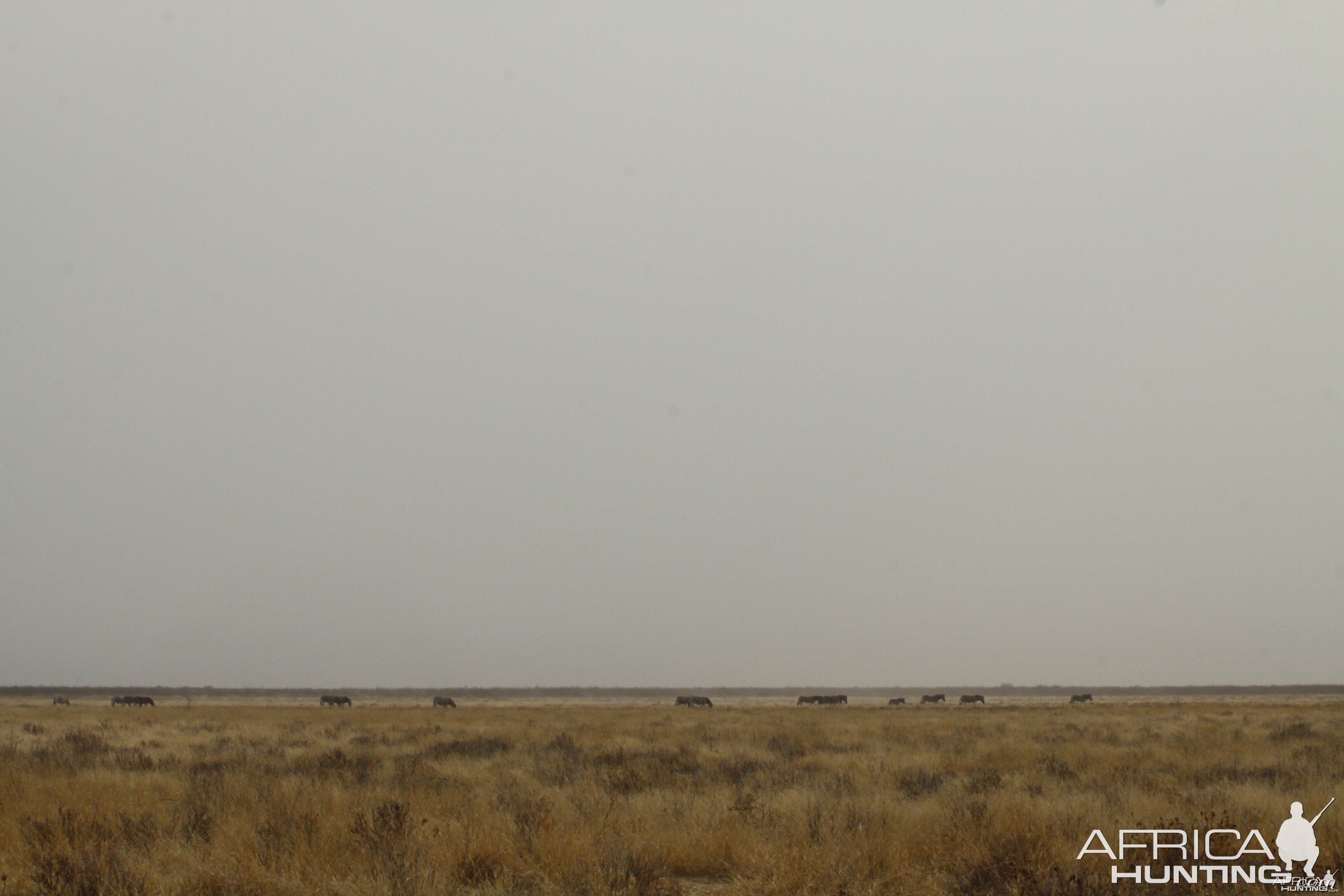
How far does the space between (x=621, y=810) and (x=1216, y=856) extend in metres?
6.96

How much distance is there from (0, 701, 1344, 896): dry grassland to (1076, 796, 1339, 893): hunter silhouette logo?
0.75 feet

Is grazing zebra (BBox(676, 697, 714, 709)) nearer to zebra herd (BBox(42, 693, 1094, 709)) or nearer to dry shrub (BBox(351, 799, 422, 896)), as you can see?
zebra herd (BBox(42, 693, 1094, 709))

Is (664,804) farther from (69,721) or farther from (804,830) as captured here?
(69,721)

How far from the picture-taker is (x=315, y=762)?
1870cm

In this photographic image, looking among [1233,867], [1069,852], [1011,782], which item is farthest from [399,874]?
[1011,782]

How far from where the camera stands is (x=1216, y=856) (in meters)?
9.75

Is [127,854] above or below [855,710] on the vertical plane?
above

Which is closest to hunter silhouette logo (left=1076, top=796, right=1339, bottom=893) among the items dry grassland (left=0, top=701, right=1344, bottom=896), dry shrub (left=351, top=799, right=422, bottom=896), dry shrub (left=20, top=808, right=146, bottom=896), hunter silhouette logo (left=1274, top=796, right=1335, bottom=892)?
hunter silhouette logo (left=1274, top=796, right=1335, bottom=892)

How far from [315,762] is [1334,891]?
55.9 ft

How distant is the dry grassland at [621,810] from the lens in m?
8.61

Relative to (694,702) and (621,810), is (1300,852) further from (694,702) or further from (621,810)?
(694,702)

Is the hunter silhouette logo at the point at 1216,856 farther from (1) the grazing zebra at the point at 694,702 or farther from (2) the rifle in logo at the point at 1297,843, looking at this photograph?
(1) the grazing zebra at the point at 694,702

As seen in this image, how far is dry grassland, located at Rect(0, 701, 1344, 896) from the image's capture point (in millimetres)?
8609

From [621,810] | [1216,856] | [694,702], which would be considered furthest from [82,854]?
[694,702]
